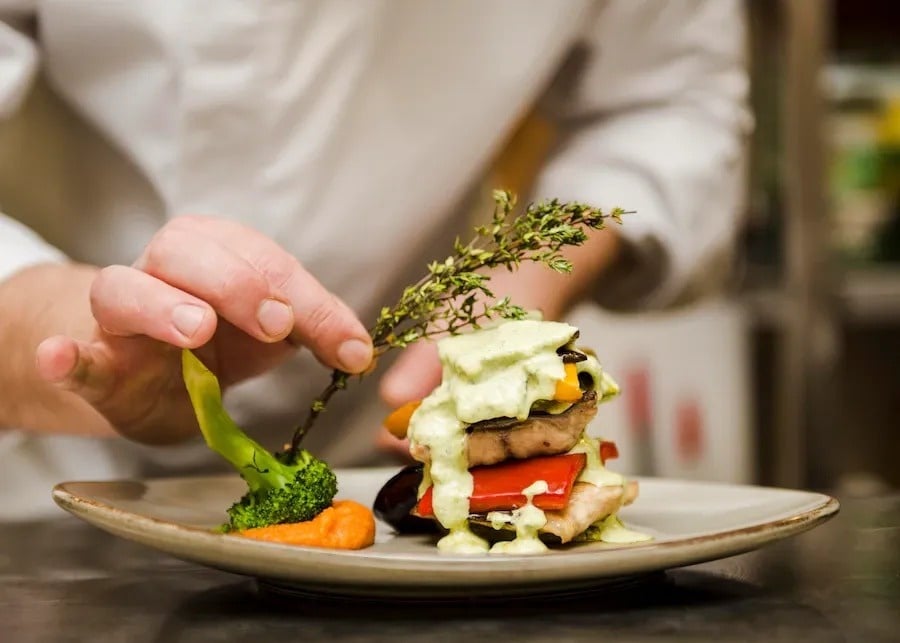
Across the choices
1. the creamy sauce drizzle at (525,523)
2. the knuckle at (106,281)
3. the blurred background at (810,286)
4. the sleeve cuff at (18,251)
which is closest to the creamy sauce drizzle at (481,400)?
the creamy sauce drizzle at (525,523)

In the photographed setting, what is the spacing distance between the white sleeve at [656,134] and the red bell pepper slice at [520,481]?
3.33 ft

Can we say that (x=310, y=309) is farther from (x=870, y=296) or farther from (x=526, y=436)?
(x=870, y=296)

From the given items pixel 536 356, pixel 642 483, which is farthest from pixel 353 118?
pixel 536 356

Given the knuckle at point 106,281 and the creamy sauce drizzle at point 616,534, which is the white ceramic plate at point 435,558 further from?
the knuckle at point 106,281

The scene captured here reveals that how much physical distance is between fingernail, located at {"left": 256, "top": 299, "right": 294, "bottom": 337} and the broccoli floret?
0.21 ft

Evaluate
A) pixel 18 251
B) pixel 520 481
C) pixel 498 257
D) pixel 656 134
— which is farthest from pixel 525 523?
pixel 656 134

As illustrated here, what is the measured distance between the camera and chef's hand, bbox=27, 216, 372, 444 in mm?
977

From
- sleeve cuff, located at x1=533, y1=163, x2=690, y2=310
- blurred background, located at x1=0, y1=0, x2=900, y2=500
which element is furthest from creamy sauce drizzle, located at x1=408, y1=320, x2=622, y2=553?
blurred background, located at x1=0, y1=0, x2=900, y2=500

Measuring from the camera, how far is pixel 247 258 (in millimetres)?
1068

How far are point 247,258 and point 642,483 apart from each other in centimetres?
50

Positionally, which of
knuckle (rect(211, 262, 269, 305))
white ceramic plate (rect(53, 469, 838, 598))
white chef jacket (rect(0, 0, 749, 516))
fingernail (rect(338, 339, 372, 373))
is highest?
white chef jacket (rect(0, 0, 749, 516))

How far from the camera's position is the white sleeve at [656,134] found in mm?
1959

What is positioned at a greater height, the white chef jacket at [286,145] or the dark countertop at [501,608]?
the white chef jacket at [286,145]

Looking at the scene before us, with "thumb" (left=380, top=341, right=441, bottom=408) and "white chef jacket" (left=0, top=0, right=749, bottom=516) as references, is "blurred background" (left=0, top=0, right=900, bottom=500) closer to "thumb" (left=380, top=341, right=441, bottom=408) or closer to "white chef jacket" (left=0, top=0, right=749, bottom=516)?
"white chef jacket" (left=0, top=0, right=749, bottom=516)
